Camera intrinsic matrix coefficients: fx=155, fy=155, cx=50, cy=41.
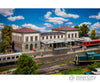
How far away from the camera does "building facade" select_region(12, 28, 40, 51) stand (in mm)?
8555

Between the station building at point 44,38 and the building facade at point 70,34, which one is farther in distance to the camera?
the building facade at point 70,34

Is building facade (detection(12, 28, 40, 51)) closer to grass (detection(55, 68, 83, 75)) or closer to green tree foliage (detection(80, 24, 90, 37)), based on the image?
grass (detection(55, 68, 83, 75))

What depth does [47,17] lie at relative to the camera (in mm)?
8703

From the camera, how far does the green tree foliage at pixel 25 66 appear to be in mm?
7719

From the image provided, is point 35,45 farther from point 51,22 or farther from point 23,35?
point 51,22

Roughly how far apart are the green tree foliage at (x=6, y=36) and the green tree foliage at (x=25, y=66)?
1423 millimetres

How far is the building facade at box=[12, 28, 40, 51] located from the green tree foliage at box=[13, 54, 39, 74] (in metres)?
0.90

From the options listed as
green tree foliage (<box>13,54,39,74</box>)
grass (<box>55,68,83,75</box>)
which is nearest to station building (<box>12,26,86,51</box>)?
green tree foliage (<box>13,54,39,74</box>)

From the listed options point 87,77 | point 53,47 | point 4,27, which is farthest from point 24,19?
point 87,77

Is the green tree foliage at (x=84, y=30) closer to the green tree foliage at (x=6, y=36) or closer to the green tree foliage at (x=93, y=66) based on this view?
the green tree foliage at (x=93, y=66)

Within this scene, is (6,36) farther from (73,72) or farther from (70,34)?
(73,72)

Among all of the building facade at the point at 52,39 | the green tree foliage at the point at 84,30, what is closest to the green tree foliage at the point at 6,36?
the building facade at the point at 52,39

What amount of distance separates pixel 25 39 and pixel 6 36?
115cm

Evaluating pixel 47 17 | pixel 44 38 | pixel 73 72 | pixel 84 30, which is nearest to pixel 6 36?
pixel 44 38
